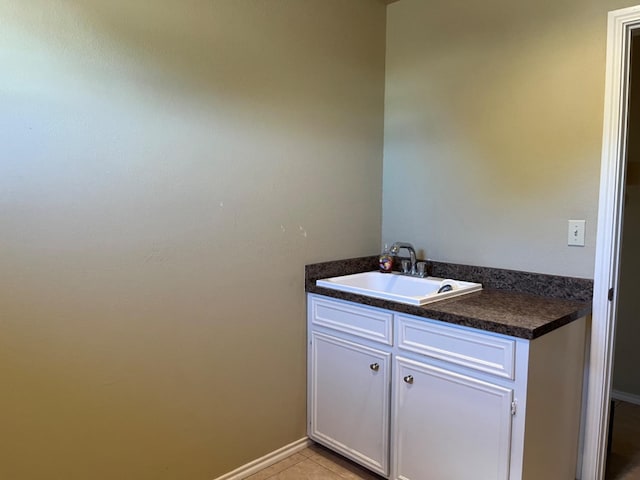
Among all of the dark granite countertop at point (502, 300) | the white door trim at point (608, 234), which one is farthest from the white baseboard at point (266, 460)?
the white door trim at point (608, 234)

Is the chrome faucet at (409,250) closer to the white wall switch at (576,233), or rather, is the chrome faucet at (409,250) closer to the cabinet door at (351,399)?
the cabinet door at (351,399)

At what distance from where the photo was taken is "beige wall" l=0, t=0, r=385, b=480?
1544mm

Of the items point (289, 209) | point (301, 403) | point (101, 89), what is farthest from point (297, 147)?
point (301, 403)

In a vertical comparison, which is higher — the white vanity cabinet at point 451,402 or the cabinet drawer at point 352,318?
the cabinet drawer at point 352,318

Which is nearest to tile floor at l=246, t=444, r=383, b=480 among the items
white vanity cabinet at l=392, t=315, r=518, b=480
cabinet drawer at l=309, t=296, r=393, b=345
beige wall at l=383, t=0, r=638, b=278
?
white vanity cabinet at l=392, t=315, r=518, b=480

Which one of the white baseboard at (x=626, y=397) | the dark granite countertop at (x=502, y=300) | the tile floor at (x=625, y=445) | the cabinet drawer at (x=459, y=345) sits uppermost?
the dark granite countertop at (x=502, y=300)

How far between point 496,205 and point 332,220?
0.81 meters

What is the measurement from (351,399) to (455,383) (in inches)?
23.2

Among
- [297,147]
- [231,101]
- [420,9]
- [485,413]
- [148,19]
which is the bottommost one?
[485,413]

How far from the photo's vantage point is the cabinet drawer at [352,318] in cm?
203

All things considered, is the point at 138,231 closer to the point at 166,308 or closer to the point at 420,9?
the point at 166,308

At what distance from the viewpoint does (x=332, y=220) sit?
2451 mm

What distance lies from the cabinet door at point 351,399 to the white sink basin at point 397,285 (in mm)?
254

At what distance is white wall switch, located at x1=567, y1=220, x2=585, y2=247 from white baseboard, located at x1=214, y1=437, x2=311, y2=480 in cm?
161
